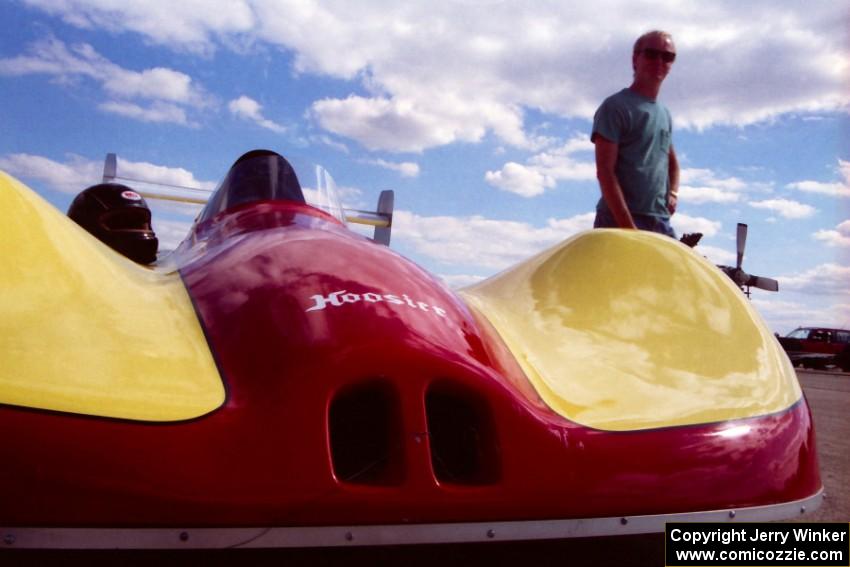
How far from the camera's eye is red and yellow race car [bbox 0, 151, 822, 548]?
1602mm

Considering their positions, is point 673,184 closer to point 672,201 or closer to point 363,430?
point 672,201

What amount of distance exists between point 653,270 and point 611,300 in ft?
0.85

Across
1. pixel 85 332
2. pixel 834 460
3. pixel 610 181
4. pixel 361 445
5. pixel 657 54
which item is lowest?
pixel 834 460

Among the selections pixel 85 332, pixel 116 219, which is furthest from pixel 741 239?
pixel 85 332

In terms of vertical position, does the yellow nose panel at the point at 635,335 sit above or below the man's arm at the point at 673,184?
below

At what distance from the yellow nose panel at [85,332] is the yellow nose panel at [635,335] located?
1.05 m

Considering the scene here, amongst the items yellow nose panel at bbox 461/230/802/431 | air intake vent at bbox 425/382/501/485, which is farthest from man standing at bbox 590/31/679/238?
air intake vent at bbox 425/382/501/485

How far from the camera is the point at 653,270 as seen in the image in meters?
3.10

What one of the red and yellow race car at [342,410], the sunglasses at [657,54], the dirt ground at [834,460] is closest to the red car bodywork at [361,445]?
the red and yellow race car at [342,410]

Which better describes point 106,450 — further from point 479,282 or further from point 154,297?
point 479,282

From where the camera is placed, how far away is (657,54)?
4.46 meters

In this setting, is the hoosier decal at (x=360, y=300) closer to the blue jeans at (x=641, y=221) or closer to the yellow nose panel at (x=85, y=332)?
the yellow nose panel at (x=85, y=332)

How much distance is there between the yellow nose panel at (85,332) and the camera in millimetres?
1682

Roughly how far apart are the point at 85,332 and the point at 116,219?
3.19 metres
